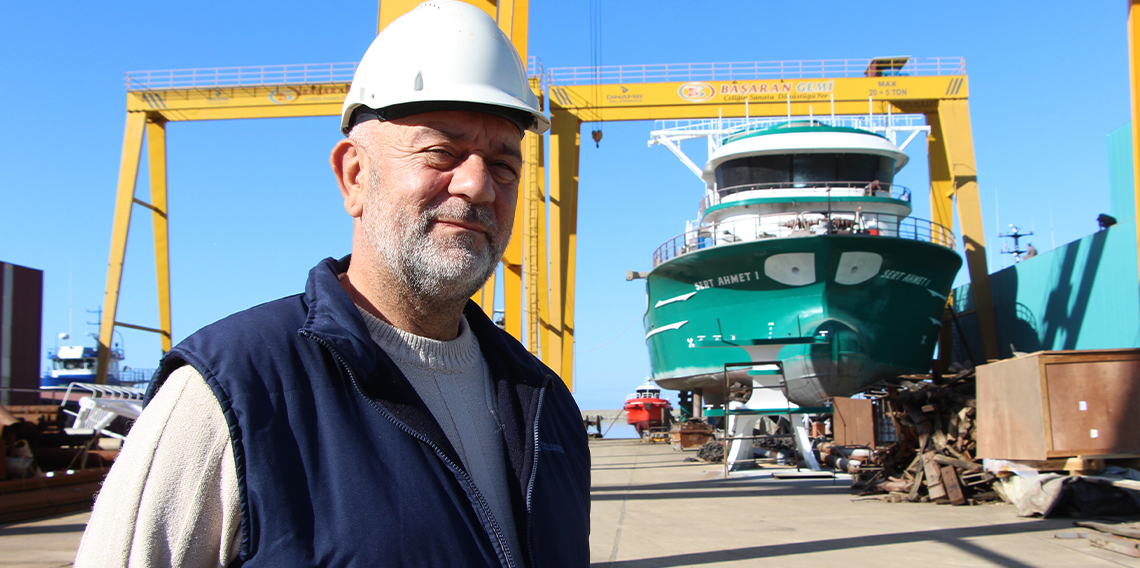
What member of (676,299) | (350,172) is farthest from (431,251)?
(676,299)

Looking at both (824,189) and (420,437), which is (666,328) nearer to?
(824,189)

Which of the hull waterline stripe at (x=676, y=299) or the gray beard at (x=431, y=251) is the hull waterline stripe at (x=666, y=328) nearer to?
the hull waterline stripe at (x=676, y=299)

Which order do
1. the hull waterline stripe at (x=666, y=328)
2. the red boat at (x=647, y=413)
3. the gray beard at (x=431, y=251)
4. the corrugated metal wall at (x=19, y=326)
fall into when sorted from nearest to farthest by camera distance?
the gray beard at (x=431, y=251) → the hull waterline stripe at (x=666, y=328) → the corrugated metal wall at (x=19, y=326) → the red boat at (x=647, y=413)

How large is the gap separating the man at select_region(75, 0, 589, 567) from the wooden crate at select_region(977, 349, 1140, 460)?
6414 millimetres

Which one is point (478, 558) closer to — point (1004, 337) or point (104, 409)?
point (104, 409)

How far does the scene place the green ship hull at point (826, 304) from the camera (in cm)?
1367

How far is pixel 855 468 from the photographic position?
10617mm

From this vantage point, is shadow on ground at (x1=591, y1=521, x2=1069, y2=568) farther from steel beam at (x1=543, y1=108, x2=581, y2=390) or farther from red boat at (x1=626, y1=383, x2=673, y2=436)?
red boat at (x1=626, y1=383, x2=673, y2=436)

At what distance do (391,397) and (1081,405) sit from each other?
23.3 ft

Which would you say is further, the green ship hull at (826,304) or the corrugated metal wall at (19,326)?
the corrugated metal wall at (19,326)

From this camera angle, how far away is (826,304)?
13.9 metres

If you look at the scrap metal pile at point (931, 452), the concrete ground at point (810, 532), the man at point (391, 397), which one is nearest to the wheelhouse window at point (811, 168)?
the scrap metal pile at point (931, 452)

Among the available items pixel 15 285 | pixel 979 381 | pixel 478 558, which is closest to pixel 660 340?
pixel 979 381

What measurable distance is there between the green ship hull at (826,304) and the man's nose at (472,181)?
12.3 meters
